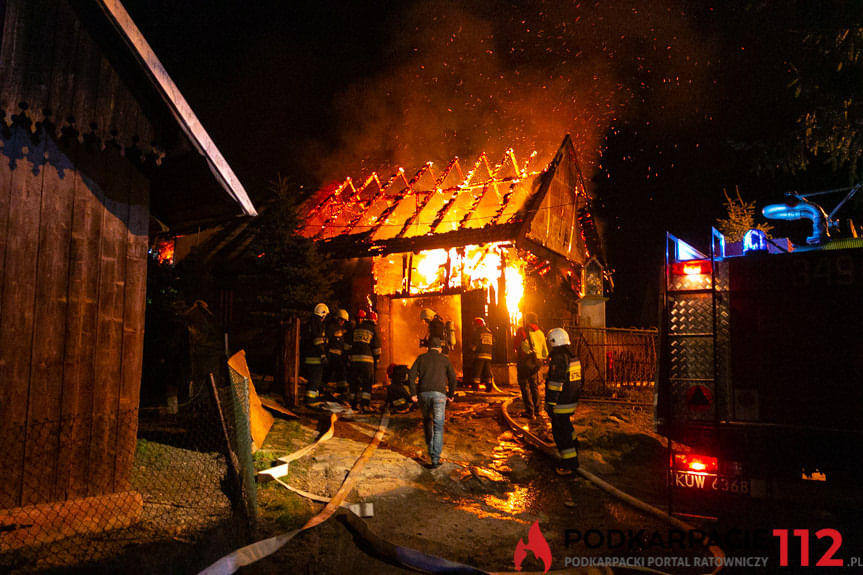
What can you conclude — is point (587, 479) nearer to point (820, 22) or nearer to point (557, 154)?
point (820, 22)

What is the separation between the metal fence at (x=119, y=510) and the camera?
3957 mm

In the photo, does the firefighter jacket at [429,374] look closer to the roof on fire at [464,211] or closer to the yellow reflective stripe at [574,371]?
the yellow reflective stripe at [574,371]

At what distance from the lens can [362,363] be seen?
10797 millimetres

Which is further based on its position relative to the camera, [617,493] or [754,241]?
[617,493]

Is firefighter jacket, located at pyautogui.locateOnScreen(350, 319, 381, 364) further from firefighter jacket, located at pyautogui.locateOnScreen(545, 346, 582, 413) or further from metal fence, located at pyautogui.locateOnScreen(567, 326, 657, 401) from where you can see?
metal fence, located at pyautogui.locateOnScreen(567, 326, 657, 401)

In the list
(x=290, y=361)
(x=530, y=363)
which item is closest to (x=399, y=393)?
(x=290, y=361)

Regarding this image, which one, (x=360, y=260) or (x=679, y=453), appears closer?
(x=679, y=453)

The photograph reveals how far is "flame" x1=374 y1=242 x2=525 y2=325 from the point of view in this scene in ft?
51.6

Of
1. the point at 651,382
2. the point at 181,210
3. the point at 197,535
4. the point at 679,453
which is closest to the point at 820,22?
the point at 679,453

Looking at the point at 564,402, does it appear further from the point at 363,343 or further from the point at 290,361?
the point at 290,361

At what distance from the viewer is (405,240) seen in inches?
672

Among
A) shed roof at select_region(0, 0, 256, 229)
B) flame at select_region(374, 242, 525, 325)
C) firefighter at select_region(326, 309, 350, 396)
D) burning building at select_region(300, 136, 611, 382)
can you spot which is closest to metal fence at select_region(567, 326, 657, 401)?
burning building at select_region(300, 136, 611, 382)

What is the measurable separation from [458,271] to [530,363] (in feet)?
20.1

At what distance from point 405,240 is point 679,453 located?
1292 centimetres
